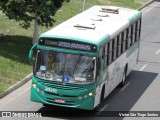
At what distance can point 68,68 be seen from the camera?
22.3 m

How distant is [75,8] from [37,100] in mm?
23335

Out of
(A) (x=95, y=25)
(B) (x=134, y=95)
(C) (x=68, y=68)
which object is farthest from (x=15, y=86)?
(B) (x=134, y=95)

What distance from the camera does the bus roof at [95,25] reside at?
74.6 ft

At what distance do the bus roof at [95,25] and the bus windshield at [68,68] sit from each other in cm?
65

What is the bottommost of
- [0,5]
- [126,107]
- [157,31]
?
[157,31]

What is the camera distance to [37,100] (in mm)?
22578

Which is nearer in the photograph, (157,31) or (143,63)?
(143,63)

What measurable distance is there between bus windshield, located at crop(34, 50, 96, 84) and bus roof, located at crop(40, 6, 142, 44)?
2.15 ft

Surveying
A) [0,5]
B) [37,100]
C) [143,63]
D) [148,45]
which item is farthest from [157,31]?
[37,100]

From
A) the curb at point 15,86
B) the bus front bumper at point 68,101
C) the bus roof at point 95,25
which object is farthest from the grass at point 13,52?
the bus roof at point 95,25

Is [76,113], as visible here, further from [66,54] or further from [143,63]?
[143,63]

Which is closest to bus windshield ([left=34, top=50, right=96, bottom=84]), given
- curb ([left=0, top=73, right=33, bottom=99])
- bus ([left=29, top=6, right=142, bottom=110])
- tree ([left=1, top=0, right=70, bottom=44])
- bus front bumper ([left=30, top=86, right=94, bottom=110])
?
bus ([left=29, top=6, right=142, bottom=110])

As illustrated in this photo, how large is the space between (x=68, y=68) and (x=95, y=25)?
3.07 meters

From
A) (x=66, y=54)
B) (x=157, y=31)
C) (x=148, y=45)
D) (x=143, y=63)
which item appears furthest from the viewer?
Result: (x=157, y=31)
